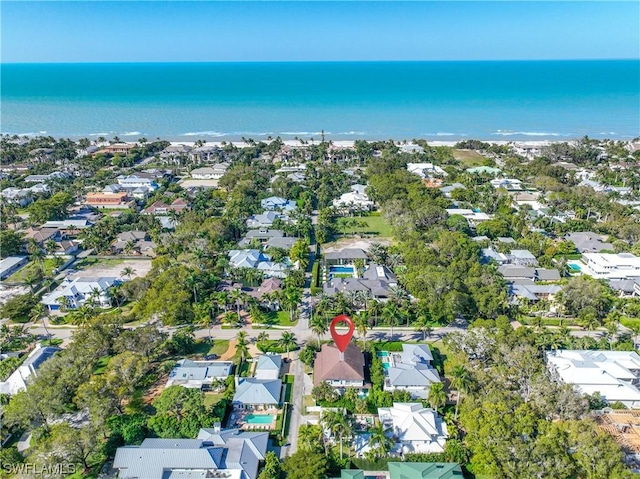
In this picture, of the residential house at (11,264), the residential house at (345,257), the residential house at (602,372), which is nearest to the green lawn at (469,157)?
the residential house at (345,257)

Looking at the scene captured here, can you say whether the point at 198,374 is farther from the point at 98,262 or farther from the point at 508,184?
the point at 508,184

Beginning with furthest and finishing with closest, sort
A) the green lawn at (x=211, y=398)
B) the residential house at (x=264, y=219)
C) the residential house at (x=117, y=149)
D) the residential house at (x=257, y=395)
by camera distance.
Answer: the residential house at (x=117, y=149) < the residential house at (x=264, y=219) < the green lawn at (x=211, y=398) < the residential house at (x=257, y=395)

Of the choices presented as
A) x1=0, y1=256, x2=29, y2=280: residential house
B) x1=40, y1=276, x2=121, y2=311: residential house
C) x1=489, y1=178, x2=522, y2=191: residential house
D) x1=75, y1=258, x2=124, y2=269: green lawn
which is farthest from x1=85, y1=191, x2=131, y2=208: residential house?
x1=489, y1=178, x2=522, y2=191: residential house

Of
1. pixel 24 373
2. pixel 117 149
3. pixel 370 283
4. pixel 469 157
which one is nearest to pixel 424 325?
pixel 370 283

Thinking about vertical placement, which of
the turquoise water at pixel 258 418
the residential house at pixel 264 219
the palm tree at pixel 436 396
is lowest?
the turquoise water at pixel 258 418

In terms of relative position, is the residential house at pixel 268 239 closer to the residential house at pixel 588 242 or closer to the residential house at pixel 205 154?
the residential house at pixel 588 242

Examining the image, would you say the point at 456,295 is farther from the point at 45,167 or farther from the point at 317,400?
the point at 45,167

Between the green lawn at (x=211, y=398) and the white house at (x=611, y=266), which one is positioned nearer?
the green lawn at (x=211, y=398)

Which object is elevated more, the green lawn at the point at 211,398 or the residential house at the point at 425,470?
the residential house at the point at 425,470
